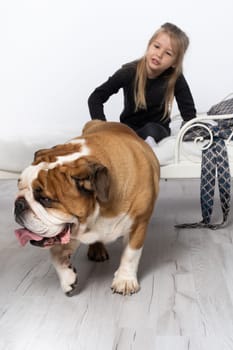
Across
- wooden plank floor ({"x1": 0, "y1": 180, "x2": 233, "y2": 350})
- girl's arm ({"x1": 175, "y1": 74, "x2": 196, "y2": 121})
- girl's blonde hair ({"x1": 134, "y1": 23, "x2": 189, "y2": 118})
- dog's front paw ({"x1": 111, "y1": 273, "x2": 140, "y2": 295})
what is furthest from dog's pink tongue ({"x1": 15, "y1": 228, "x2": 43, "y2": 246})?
girl's arm ({"x1": 175, "y1": 74, "x2": 196, "y2": 121})

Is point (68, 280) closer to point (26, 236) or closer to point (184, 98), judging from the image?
point (26, 236)

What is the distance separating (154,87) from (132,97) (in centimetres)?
12

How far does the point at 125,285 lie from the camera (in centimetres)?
184

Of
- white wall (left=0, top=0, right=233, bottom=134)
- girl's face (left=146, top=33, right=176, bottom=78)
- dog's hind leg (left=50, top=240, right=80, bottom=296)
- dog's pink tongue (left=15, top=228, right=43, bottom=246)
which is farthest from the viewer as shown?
white wall (left=0, top=0, right=233, bottom=134)

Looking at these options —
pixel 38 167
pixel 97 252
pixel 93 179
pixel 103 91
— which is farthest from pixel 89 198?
pixel 103 91

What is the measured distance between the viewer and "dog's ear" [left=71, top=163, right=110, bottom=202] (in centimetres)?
156

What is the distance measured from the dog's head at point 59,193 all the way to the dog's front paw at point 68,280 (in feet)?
0.61

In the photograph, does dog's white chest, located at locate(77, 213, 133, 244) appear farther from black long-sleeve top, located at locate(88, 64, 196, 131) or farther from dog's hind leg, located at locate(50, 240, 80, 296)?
black long-sleeve top, located at locate(88, 64, 196, 131)

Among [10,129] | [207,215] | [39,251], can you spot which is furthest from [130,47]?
[39,251]

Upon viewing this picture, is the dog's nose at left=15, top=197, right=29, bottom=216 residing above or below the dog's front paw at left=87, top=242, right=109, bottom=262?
above

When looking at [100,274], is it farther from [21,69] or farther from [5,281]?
[21,69]

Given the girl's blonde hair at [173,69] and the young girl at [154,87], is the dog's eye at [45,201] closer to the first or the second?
the young girl at [154,87]

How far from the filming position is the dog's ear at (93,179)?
1561mm

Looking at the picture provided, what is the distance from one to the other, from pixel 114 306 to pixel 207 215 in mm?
967
